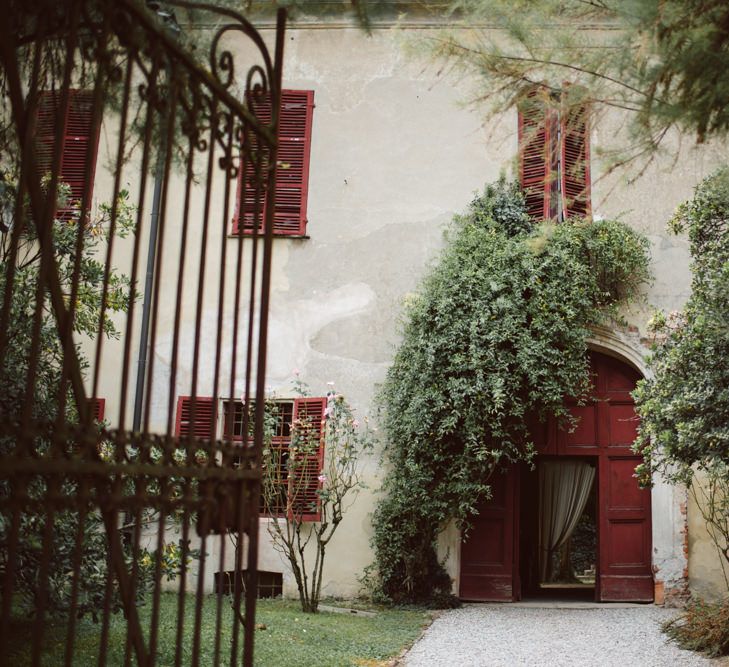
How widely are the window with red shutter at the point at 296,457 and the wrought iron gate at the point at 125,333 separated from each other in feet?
2.28

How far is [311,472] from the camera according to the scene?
31.5 feet

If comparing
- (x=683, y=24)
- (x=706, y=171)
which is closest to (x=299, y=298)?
(x=706, y=171)

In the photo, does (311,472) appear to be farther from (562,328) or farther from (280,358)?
(562,328)

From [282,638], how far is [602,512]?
4534 mm

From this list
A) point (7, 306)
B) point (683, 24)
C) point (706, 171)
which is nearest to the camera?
point (7, 306)

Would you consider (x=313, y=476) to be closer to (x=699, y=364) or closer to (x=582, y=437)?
(x=582, y=437)

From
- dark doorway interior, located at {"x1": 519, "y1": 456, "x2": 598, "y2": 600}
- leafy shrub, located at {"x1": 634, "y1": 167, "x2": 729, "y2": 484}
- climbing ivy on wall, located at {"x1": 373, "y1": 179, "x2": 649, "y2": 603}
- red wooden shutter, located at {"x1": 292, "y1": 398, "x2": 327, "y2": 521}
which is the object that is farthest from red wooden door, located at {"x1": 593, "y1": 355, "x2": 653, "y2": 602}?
red wooden shutter, located at {"x1": 292, "y1": 398, "x2": 327, "y2": 521}

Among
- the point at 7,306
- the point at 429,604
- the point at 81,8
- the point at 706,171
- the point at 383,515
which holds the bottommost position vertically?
the point at 429,604

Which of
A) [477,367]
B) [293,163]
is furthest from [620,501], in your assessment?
[293,163]

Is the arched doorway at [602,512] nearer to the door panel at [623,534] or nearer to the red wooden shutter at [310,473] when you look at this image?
the door panel at [623,534]

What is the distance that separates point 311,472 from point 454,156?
4.17 meters

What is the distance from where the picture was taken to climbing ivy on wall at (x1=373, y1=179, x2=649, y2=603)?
9.21m

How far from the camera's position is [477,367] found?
30.1ft

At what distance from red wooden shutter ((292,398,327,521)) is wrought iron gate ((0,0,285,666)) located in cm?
101
